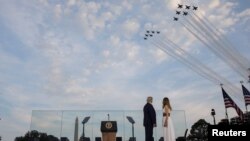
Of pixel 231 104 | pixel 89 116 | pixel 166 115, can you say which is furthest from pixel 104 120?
pixel 231 104

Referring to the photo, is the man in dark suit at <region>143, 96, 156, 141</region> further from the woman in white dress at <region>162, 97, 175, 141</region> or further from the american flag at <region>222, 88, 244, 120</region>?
the american flag at <region>222, 88, 244, 120</region>

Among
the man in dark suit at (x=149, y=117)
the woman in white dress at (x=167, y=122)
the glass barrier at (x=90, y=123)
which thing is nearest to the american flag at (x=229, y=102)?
the glass barrier at (x=90, y=123)

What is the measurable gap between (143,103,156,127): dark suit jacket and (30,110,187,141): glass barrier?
2.71m

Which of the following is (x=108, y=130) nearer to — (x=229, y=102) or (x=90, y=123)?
(x=90, y=123)

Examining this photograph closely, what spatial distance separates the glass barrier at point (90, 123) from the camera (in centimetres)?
1764

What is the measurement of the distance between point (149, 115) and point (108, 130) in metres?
4.18

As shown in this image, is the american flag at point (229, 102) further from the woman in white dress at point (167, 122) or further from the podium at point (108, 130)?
the woman in white dress at point (167, 122)

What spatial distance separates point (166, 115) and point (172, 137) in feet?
3.53

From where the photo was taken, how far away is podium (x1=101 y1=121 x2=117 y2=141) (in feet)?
57.2

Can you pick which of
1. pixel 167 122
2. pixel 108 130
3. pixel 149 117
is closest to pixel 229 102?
pixel 108 130

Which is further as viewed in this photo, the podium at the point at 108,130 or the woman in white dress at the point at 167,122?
the podium at the point at 108,130

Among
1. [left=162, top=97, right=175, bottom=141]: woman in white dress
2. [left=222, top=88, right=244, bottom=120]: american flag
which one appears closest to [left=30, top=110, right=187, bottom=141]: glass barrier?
[left=162, top=97, right=175, bottom=141]: woman in white dress

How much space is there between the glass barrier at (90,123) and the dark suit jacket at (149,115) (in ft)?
8.88

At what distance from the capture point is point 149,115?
1470 cm
